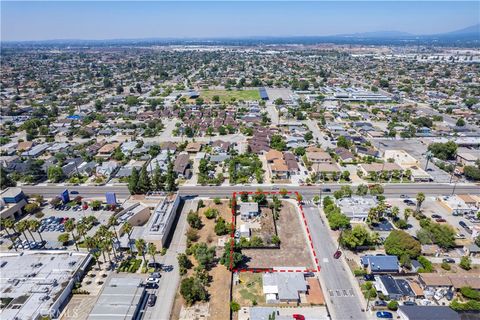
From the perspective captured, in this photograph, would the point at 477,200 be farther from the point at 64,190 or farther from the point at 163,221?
the point at 64,190

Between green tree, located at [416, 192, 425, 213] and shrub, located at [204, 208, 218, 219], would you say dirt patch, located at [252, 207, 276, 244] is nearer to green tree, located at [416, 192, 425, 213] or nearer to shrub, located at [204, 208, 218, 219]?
shrub, located at [204, 208, 218, 219]

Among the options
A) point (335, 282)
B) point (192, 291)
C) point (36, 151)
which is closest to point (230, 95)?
point (36, 151)

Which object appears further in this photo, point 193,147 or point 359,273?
point 193,147

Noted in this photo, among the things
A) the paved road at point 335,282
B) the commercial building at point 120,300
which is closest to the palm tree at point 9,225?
the commercial building at point 120,300

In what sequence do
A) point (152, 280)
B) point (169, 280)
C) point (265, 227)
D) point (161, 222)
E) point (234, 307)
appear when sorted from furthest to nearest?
point (265, 227), point (161, 222), point (169, 280), point (152, 280), point (234, 307)

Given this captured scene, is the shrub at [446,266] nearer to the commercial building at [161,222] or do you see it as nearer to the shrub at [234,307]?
the shrub at [234,307]

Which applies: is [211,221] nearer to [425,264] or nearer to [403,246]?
[403,246]
